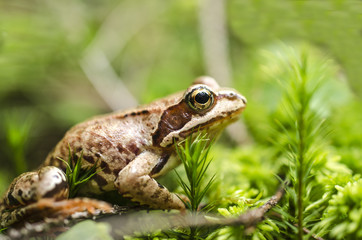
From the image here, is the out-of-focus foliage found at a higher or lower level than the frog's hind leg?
higher

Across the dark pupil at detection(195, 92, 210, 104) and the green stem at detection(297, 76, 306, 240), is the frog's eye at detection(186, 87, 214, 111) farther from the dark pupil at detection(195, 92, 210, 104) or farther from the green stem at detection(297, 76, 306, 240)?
the green stem at detection(297, 76, 306, 240)

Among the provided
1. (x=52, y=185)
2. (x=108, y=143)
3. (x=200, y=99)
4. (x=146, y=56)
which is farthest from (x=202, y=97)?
(x=146, y=56)

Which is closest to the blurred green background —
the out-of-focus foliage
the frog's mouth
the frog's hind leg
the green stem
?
the out-of-focus foliage

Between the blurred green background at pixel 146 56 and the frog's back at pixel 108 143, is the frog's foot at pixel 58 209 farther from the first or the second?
the blurred green background at pixel 146 56

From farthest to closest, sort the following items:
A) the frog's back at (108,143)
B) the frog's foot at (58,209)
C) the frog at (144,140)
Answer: the frog's back at (108,143), the frog at (144,140), the frog's foot at (58,209)

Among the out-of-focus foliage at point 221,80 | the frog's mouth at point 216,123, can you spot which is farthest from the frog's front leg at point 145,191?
the frog's mouth at point 216,123

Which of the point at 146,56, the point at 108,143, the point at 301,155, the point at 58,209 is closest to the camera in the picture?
the point at 301,155

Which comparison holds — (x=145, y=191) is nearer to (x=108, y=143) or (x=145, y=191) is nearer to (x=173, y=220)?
(x=173, y=220)
